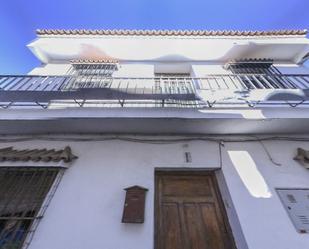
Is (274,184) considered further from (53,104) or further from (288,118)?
(53,104)

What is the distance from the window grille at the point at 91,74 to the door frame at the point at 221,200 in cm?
325

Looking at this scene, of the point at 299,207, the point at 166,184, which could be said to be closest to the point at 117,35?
the point at 166,184

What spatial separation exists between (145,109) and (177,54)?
3909 millimetres

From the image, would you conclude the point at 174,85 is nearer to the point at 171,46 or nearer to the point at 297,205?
the point at 171,46

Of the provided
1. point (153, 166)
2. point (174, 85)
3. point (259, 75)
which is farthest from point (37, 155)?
point (259, 75)

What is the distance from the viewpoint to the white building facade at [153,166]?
3127 mm

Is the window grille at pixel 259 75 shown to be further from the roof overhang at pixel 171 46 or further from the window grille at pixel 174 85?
the window grille at pixel 174 85

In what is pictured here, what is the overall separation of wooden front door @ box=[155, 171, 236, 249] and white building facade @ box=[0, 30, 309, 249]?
2cm

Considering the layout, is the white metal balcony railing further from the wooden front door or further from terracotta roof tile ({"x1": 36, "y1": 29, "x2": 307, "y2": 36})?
terracotta roof tile ({"x1": 36, "y1": 29, "x2": 307, "y2": 36})

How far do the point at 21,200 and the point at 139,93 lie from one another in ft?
9.82

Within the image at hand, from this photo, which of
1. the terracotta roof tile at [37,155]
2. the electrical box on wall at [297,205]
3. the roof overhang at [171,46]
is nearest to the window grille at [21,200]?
the terracotta roof tile at [37,155]

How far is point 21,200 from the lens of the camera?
3533 mm

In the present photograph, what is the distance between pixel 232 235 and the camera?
320 centimetres

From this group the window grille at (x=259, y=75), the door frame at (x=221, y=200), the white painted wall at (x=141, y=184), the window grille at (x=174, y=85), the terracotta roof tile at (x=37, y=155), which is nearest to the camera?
the white painted wall at (x=141, y=184)
